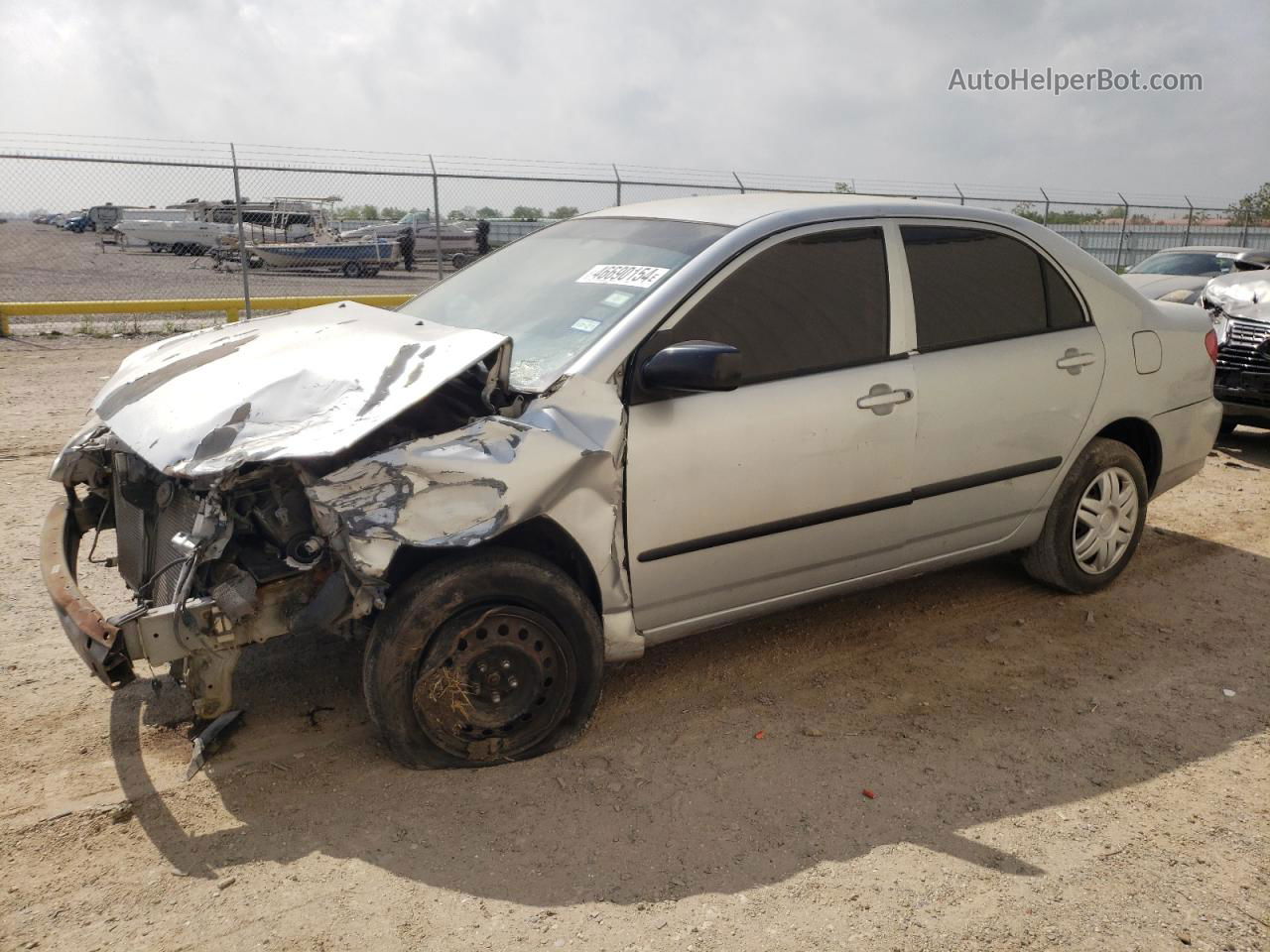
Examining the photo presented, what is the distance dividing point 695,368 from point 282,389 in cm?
128

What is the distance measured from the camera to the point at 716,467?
A: 342 cm

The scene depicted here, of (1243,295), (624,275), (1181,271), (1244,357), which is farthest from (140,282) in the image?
(624,275)

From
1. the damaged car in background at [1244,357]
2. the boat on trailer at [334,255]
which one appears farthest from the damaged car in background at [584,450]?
the boat on trailer at [334,255]

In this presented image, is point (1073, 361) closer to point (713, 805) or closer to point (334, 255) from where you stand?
point (713, 805)

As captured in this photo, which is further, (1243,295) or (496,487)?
(1243,295)

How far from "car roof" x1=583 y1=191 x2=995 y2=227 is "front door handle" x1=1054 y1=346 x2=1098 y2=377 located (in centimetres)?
64

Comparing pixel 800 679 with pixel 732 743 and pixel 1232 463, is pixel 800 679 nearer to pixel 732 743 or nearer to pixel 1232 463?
pixel 732 743

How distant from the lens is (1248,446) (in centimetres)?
833

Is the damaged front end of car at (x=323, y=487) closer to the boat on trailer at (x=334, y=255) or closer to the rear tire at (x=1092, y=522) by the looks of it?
the rear tire at (x=1092, y=522)

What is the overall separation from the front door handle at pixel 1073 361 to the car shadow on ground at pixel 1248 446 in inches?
163

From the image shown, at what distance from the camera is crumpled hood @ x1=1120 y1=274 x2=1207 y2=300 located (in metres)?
10.9

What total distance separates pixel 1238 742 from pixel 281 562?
10.9 feet

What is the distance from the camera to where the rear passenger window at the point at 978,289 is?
4.02 metres

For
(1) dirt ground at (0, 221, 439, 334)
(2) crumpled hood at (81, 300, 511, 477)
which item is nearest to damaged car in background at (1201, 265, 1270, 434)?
(2) crumpled hood at (81, 300, 511, 477)
